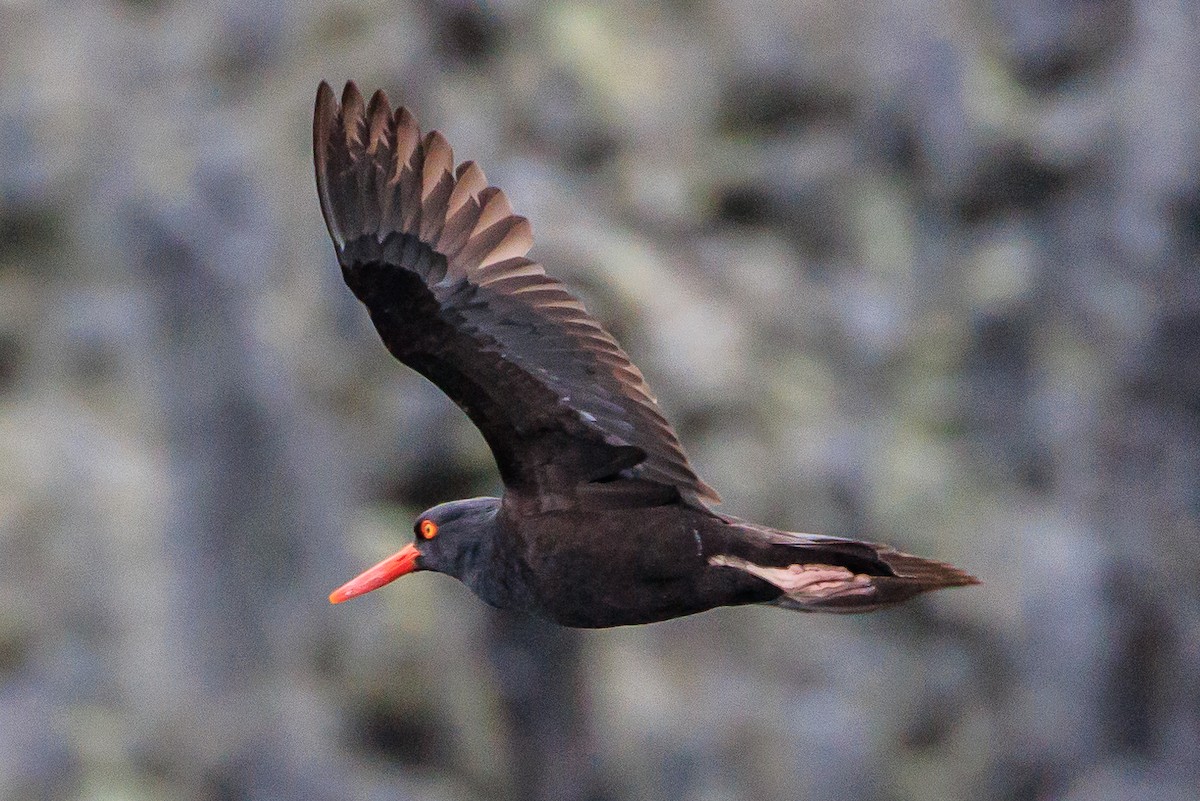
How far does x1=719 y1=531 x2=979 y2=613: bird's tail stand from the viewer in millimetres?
4426

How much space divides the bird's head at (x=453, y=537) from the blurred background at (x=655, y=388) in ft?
18.1

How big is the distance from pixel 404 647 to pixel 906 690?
3390mm

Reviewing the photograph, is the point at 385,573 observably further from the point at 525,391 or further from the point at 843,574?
the point at 843,574

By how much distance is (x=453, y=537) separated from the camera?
507 centimetres

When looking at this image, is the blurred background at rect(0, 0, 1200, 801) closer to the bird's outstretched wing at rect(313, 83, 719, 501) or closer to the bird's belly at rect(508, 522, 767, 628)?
the bird's outstretched wing at rect(313, 83, 719, 501)

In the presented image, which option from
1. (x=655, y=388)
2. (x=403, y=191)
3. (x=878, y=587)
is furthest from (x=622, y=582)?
(x=655, y=388)

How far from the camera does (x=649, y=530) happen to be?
4855 mm

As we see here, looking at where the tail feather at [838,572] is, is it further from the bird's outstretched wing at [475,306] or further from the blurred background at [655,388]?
the blurred background at [655,388]

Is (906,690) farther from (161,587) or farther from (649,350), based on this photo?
(161,587)

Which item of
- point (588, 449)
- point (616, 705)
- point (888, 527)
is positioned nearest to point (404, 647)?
point (616, 705)

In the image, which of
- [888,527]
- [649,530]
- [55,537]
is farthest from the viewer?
[888,527]

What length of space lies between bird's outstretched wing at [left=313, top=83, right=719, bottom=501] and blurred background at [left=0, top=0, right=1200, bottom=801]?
5.84 metres

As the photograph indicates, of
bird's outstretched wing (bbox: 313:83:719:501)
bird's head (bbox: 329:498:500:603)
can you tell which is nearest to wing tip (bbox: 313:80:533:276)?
bird's outstretched wing (bbox: 313:83:719:501)

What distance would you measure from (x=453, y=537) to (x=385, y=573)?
0.45 meters
